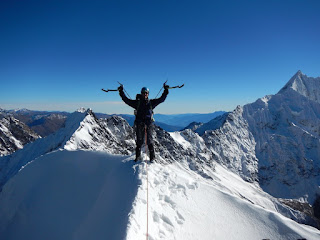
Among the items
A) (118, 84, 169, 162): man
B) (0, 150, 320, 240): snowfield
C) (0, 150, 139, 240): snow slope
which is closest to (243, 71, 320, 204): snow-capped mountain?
(0, 150, 320, 240): snowfield

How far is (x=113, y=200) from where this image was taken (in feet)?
28.2

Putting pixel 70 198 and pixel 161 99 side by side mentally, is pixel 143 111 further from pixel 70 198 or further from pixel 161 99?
pixel 70 198

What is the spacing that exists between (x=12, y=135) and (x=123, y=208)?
17655 centimetres

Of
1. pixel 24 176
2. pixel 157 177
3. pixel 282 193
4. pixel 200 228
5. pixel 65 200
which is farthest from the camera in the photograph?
pixel 282 193

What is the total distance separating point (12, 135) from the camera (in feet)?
491

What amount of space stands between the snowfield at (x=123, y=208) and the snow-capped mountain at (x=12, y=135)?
150 meters

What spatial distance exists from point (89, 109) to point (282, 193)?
512 ft

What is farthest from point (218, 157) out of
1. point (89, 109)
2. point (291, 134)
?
point (89, 109)

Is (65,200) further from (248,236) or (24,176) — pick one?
(248,236)

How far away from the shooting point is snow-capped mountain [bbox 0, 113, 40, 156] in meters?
138

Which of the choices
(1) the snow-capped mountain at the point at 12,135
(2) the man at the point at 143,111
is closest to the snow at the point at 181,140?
(1) the snow-capped mountain at the point at 12,135

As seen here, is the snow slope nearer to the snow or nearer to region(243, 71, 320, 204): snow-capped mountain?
the snow

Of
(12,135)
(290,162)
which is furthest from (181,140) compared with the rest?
(12,135)

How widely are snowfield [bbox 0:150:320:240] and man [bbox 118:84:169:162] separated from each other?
1.30 meters
